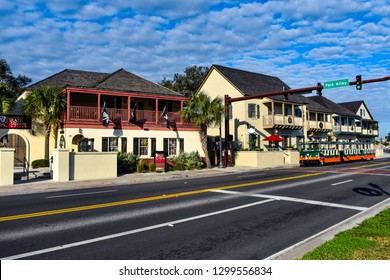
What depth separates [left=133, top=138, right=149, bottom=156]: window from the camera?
88.0 ft

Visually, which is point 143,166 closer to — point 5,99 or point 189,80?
point 5,99

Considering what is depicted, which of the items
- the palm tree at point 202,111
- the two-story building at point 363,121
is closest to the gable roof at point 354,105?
the two-story building at point 363,121

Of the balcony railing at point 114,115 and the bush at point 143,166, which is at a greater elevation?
the balcony railing at point 114,115

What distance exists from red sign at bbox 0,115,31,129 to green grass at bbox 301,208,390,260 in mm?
25436

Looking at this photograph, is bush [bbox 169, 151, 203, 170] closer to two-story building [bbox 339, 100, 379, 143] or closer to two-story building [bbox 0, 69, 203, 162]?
two-story building [bbox 0, 69, 203, 162]

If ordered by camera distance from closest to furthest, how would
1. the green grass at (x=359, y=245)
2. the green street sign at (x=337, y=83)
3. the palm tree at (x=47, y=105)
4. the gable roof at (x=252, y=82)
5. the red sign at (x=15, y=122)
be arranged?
the green grass at (x=359, y=245) < the green street sign at (x=337, y=83) < the palm tree at (x=47, y=105) < the red sign at (x=15, y=122) < the gable roof at (x=252, y=82)

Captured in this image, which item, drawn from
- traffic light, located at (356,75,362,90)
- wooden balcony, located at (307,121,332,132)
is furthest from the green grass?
wooden balcony, located at (307,121,332,132)

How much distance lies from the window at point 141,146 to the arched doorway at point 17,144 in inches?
337

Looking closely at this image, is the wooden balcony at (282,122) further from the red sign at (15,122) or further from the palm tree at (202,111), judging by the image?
the red sign at (15,122)

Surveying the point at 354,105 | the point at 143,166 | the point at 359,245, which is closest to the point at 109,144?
the point at 143,166

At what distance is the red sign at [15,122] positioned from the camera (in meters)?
25.3

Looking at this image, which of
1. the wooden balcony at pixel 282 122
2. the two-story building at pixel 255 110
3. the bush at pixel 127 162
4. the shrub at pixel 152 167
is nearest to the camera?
the bush at pixel 127 162

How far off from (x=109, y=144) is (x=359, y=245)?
71.7 ft

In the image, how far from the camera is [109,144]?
25531 millimetres
